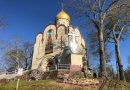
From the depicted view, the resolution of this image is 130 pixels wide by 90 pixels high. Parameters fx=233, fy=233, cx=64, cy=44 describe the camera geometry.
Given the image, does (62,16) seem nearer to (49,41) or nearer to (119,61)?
(49,41)

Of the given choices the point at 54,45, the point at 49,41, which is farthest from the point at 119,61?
the point at 49,41

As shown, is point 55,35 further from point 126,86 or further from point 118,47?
point 126,86

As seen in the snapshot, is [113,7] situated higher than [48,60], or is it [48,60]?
→ [113,7]

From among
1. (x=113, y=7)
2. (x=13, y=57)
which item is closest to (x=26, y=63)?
(x=13, y=57)

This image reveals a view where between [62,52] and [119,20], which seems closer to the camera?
[119,20]

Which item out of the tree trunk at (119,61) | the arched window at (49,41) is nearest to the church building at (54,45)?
the arched window at (49,41)

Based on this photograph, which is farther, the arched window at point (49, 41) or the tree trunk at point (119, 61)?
the arched window at point (49, 41)

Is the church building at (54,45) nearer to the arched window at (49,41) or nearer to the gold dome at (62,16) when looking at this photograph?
the arched window at (49,41)

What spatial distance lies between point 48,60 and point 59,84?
65.1 ft

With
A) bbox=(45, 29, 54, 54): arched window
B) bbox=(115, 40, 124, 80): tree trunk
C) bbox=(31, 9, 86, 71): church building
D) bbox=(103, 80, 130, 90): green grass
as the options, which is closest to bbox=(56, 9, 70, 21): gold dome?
bbox=(31, 9, 86, 71): church building

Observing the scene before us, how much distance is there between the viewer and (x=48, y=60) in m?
38.5

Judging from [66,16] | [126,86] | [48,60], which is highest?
[66,16]

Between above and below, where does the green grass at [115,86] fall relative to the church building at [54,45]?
below

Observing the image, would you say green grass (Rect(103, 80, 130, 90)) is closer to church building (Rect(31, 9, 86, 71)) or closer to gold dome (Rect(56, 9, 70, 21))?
church building (Rect(31, 9, 86, 71))
